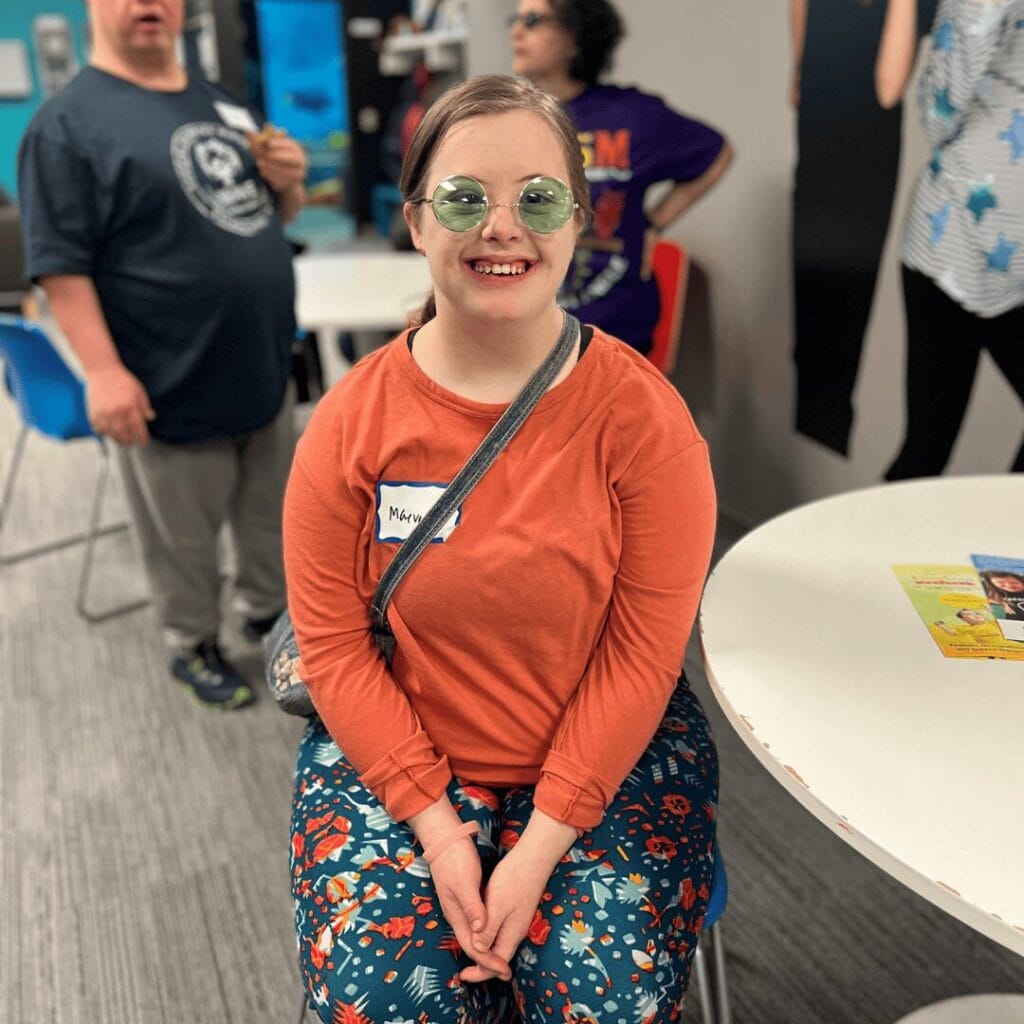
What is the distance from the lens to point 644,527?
97 centimetres

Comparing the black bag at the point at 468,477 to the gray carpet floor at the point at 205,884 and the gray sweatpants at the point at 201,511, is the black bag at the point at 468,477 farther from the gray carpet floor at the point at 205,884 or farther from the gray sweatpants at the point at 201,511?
the gray sweatpants at the point at 201,511

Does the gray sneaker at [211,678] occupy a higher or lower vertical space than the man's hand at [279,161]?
lower

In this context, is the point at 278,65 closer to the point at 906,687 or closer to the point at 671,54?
the point at 671,54

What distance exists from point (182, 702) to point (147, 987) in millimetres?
844

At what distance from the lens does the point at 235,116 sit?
6.41 feet

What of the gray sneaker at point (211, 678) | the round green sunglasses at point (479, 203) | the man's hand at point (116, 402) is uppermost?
the round green sunglasses at point (479, 203)

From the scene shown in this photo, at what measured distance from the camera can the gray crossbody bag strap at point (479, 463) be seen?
95 centimetres

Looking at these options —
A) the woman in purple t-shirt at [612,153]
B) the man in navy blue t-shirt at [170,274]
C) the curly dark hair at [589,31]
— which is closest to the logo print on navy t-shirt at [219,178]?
the man in navy blue t-shirt at [170,274]

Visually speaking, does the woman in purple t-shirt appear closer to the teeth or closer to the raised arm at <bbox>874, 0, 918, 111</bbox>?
the raised arm at <bbox>874, 0, 918, 111</bbox>

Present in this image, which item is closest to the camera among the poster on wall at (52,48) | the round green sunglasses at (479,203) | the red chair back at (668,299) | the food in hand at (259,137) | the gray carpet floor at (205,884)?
the round green sunglasses at (479,203)

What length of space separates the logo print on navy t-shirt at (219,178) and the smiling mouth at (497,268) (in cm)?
110

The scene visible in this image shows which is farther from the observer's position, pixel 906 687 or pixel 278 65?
pixel 278 65

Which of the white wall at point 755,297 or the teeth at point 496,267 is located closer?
the teeth at point 496,267

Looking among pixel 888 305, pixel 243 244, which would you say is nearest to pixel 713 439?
pixel 888 305
